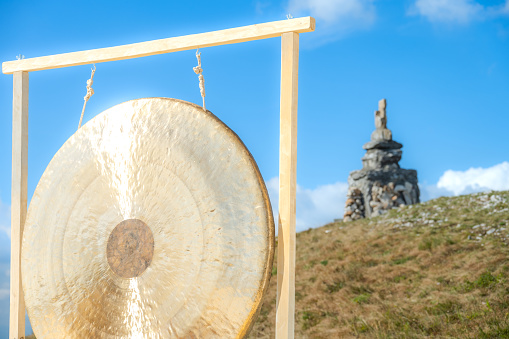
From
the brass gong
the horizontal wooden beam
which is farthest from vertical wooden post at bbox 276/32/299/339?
the brass gong

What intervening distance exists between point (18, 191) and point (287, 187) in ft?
9.42

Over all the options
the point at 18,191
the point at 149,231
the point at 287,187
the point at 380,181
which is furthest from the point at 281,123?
the point at 380,181

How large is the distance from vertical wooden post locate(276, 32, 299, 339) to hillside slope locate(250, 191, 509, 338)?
541 cm

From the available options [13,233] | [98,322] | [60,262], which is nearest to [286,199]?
[98,322]

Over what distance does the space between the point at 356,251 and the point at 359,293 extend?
10.4ft

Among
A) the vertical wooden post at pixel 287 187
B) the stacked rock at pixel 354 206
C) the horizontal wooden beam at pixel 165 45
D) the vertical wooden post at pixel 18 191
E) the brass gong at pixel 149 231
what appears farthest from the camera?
the stacked rock at pixel 354 206

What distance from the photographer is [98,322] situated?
371 cm

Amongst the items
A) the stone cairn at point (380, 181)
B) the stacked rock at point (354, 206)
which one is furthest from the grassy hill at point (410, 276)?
the stacked rock at point (354, 206)

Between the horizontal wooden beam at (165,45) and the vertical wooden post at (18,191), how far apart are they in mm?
229

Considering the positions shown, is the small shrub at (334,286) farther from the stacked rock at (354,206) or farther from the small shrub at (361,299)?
the stacked rock at (354,206)

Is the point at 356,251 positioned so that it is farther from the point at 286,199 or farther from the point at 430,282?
the point at 286,199

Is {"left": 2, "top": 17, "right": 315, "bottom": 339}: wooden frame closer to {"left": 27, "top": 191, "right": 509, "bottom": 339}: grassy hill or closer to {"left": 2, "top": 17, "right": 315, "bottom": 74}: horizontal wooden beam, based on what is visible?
{"left": 2, "top": 17, "right": 315, "bottom": 74}: horizontal wooden beam

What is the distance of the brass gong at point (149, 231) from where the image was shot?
10.6 ft

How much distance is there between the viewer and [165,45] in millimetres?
4172
